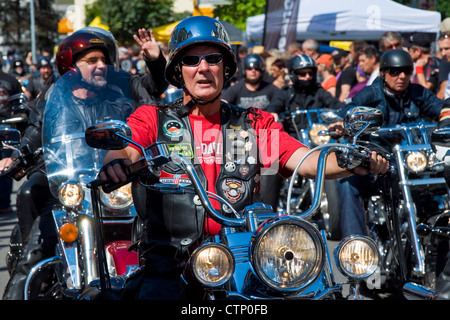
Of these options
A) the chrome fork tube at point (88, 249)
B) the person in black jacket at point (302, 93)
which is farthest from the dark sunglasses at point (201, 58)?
the person in black jacket at point (302, 93)

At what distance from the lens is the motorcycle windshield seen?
441 centimetres

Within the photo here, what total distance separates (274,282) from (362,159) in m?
0.82

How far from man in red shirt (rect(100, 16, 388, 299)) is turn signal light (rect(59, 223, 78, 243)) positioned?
0.86m

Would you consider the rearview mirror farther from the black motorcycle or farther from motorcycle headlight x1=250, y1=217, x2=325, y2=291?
motorcycle headlight x1=250, y1=217, x2=325, y2=291

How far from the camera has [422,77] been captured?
1014cm

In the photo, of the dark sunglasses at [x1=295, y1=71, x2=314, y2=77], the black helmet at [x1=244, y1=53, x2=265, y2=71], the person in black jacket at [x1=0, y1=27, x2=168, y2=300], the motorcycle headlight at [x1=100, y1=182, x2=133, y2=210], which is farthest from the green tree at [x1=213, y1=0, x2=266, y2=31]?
the motorcycle headlight at [x1=100, y1=182, x2=133, y2=210]

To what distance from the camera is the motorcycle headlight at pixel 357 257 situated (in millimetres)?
2826

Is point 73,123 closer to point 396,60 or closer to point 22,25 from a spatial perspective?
point 396,60

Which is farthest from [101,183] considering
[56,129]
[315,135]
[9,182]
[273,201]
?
[9,182]

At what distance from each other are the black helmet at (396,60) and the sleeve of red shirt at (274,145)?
2909mm

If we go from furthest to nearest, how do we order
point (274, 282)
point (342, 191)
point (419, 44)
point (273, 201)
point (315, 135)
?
point (419, 44), point (315, 135), point (273, 201), point (342, 191), point (274, 282)

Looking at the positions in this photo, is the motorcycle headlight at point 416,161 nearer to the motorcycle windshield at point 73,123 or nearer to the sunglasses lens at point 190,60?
the motorcycle windshield at point 73,123

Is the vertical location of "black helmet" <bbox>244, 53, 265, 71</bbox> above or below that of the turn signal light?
above

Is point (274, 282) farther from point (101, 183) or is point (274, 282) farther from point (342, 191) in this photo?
point (342, 191)
